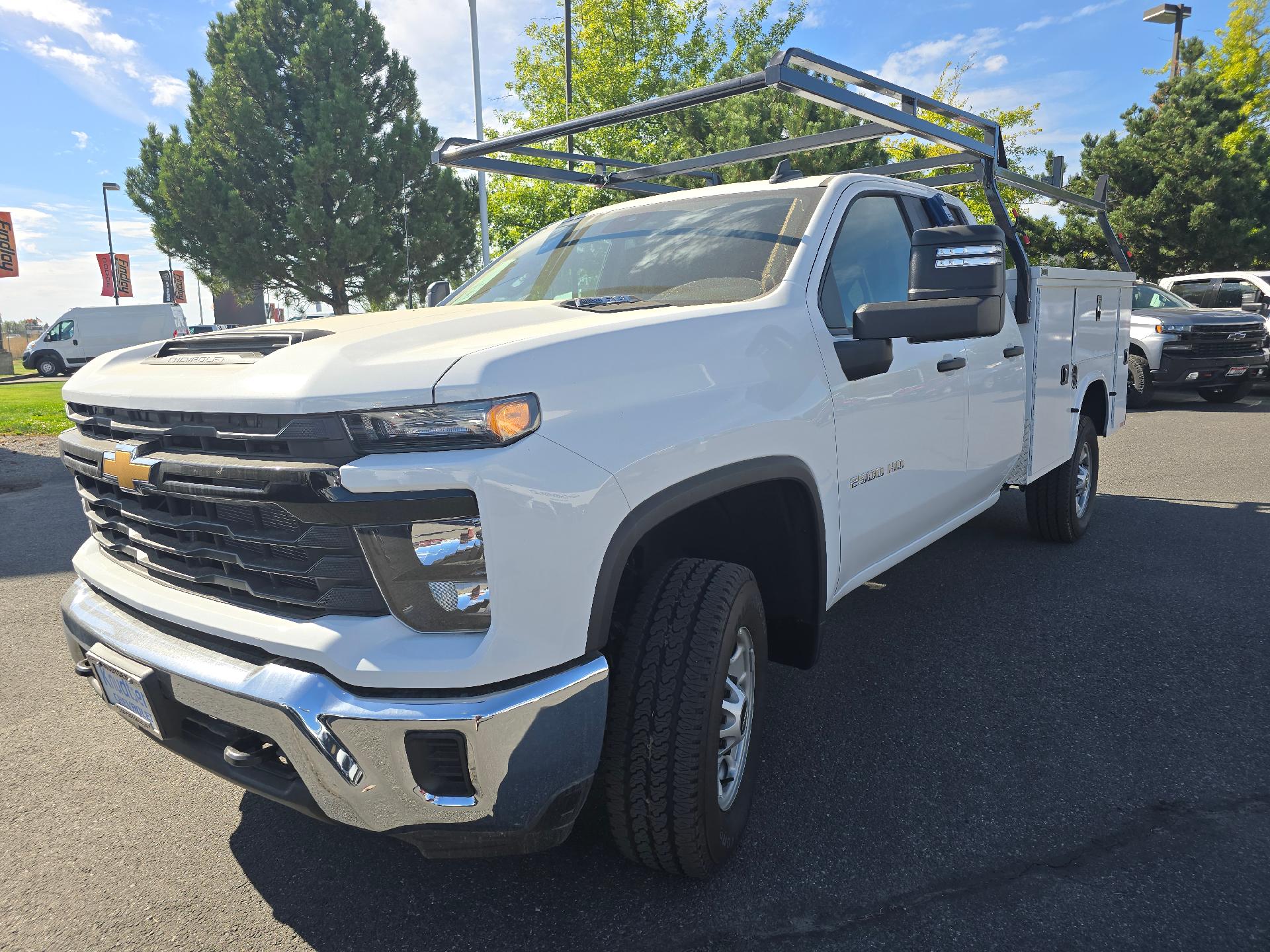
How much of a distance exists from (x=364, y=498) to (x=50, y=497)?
7630mm

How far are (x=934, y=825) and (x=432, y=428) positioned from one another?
73.6 inches

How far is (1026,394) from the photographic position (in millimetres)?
4355

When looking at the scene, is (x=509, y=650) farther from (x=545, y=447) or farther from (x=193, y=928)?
(x=193, y=928)

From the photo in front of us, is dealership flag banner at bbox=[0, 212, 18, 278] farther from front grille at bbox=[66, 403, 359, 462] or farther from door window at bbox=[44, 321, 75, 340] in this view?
front grille at bbox=[66, 403, 359, 462]

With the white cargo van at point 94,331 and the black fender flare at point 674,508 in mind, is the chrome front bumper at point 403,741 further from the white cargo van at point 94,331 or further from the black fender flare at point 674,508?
the white cargo van at point 94,331

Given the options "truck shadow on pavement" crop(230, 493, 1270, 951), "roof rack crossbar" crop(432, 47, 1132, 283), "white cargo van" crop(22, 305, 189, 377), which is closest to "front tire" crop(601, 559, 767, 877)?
"truck shadow on pavement" crop(230, 493, 1270, 951)

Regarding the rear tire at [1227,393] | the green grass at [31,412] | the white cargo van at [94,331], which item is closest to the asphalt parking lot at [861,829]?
the green grass at [31,412]

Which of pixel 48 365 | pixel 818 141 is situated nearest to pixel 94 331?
pixel 48 365

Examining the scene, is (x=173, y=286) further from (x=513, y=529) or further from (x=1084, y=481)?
(x=513, y=529)

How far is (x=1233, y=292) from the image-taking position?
14.4 m

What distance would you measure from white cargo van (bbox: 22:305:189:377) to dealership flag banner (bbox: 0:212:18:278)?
2.32 m

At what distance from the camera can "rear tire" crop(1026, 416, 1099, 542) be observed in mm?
5172

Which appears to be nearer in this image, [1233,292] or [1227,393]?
[1227,393]

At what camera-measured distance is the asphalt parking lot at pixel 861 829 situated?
216 cm
